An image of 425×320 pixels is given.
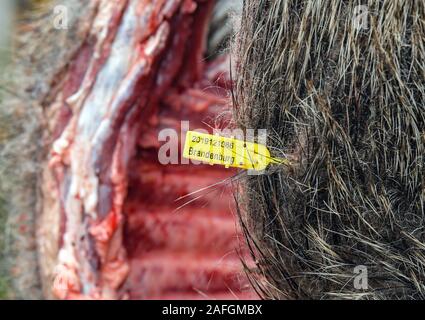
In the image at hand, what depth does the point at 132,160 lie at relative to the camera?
120 centimetres

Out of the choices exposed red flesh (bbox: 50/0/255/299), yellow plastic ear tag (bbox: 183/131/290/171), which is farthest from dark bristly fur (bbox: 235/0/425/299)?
exposed red flesh (bbox: 50/0/255/299)

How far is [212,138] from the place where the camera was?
827 mm

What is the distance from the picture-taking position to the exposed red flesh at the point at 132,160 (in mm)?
1163

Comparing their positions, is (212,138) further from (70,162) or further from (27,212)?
(27,212)

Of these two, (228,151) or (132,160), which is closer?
(228,151)

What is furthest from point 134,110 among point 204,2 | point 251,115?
point 251,115

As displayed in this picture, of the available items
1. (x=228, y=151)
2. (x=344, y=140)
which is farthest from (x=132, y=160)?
(x=344, y=140)

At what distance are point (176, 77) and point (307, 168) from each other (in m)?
0.52

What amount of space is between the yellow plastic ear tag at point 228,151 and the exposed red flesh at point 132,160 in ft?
0.96

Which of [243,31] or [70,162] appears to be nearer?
[243,31]

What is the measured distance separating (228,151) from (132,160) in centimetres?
44

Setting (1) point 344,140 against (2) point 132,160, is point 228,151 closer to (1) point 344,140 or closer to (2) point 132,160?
(1) point 344,140

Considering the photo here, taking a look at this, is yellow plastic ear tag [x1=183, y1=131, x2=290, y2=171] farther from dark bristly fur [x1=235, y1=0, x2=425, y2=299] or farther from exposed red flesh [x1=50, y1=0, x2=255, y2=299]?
exposed red flesh [x1=50, y1=0, x2=255, y2=299]

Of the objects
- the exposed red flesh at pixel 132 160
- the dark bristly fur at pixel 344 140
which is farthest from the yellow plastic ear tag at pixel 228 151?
the exposed red flesh at pixel 132 160
